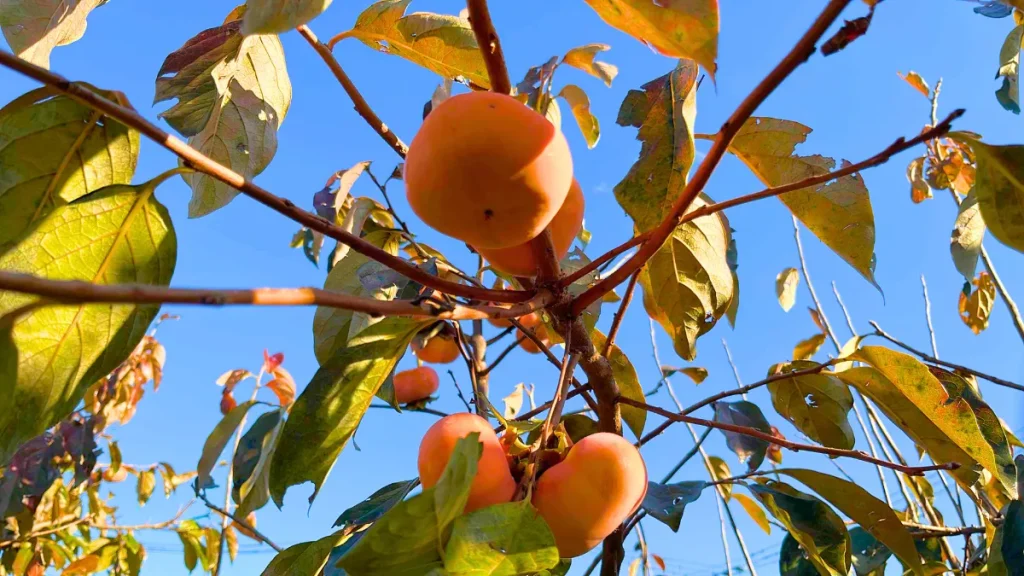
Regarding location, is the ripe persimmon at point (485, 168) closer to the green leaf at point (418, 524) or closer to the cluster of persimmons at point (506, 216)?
the cluster of persimmons at point (506, 216)

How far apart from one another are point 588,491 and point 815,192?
22.4 inches

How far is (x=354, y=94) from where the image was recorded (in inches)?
38.6

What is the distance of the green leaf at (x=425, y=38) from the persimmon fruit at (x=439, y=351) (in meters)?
0.91

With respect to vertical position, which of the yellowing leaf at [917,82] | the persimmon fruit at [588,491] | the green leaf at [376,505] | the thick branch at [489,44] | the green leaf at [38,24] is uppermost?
the yellowing leaf at [917,82]

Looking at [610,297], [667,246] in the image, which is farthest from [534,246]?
[610,297]

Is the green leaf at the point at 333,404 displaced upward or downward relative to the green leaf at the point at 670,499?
upward

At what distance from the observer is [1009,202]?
0.62m

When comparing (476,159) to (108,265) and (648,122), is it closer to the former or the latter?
(648,122)

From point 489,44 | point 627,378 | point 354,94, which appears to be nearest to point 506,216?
point 489,44

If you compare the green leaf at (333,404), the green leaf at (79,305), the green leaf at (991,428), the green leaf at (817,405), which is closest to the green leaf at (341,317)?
the green leaf at (333,404)

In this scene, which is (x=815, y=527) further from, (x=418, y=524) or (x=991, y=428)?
(x=418, y=524)

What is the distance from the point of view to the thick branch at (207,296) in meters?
0.34

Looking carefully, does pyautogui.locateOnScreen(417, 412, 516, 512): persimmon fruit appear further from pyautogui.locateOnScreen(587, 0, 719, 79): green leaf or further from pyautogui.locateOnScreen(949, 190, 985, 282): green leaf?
pyautogui.locateOnScreen(949, 190, 985, 282): green leaf

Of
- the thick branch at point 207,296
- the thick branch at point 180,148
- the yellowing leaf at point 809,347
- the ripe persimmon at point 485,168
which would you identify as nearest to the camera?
the thick branch at point 207,296
